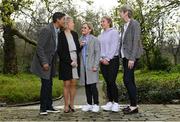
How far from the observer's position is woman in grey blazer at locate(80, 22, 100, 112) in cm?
923

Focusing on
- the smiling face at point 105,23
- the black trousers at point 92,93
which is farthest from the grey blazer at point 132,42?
the black trousers at point 92,93

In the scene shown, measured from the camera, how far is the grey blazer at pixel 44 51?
29.1 feet

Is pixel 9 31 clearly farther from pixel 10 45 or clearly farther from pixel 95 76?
pixel 95 76

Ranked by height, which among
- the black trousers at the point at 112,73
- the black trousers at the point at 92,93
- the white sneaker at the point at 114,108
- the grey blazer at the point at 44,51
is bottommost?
the white sneaker at the point at 114,108

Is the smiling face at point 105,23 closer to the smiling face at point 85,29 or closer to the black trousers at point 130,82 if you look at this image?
the smiling face at point 85,29

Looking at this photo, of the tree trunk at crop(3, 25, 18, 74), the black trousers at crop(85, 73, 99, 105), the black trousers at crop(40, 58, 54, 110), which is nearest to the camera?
the black trousers at crop(40, 58, 54, 110)

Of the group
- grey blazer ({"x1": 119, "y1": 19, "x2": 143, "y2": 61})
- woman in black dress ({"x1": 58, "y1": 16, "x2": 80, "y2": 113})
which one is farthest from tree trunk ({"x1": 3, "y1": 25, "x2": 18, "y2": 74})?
grey blazer ({"x1": 119, "y1": 19, "x2": 143, "y2": 61})

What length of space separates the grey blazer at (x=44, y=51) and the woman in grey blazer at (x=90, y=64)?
692 millimetres

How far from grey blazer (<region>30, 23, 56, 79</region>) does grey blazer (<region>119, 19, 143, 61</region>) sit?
141 centimetres

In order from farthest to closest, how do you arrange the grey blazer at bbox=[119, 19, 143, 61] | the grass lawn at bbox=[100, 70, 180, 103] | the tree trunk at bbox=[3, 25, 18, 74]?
1. the tree trunk at bbox=[3, 25, 18, 74]
2. the grass lawn at bbox=[100, 70, 180, 103]
3. the grey blazer at bbox=[119, 19, 143, 61]

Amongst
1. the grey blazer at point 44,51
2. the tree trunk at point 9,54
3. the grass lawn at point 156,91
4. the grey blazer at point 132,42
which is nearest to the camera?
the grey blazer at point 132,42

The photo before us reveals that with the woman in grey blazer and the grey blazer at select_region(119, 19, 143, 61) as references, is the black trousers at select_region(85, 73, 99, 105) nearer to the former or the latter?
the woman in grey blazer

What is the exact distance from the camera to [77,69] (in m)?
9.23

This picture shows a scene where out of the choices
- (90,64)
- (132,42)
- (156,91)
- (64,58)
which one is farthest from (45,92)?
(156,91)
